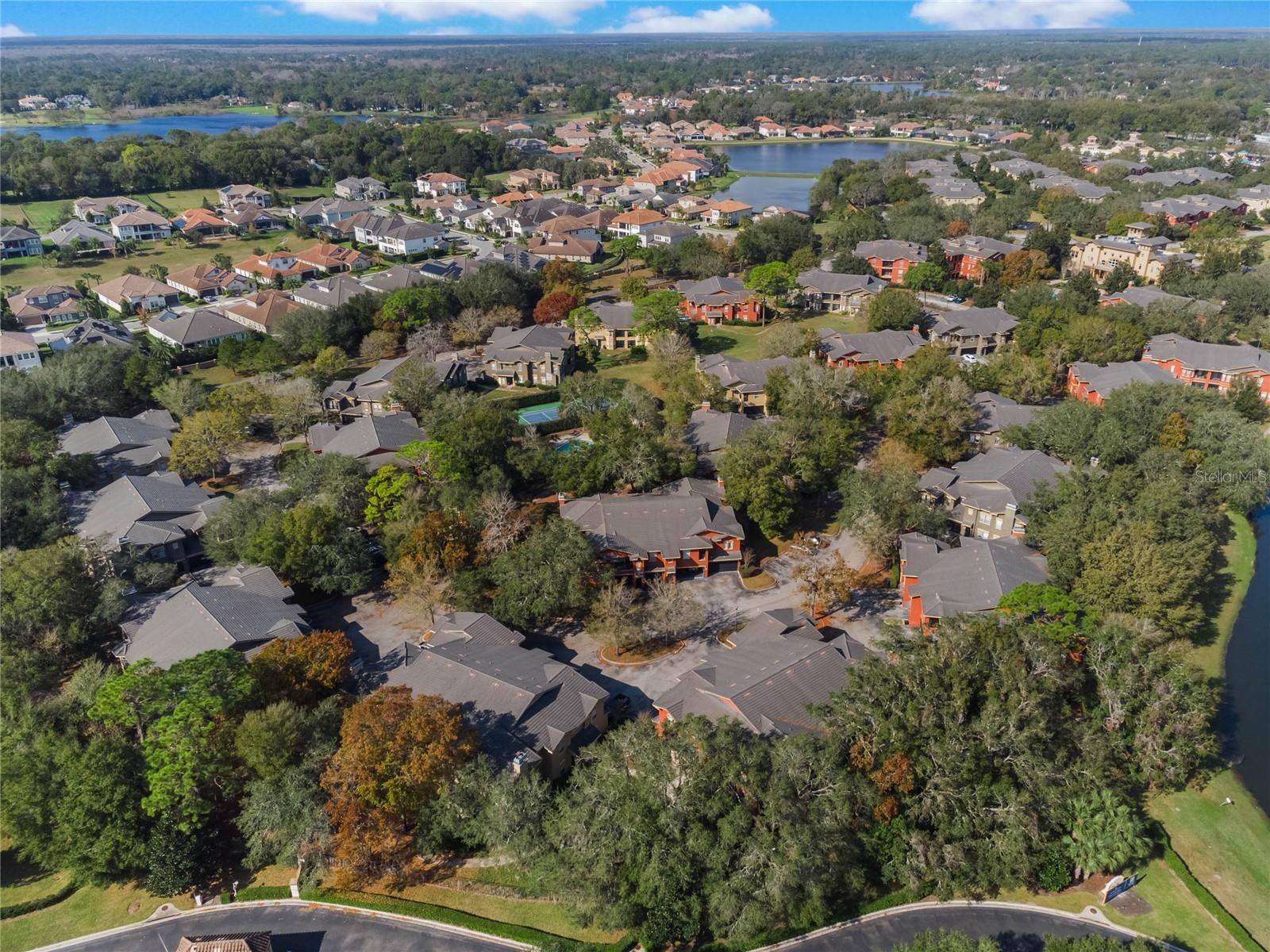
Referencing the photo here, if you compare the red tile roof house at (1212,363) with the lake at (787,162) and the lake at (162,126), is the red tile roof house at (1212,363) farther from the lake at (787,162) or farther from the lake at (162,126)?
the lake at (162,126)

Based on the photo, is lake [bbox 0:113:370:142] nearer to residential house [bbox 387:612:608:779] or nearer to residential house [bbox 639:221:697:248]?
residential house [bbox 639:221:697:248]

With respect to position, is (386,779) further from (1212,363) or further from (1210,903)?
(1212,363)

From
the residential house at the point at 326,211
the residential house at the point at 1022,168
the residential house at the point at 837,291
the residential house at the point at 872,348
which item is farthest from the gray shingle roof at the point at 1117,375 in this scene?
the residential house at the point at 326,211

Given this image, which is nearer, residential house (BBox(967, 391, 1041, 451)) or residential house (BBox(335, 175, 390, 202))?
residential house (BBox(967, 391, 1041, 451))

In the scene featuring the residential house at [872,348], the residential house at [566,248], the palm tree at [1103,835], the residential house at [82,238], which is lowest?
the palm tree at [1103,835]

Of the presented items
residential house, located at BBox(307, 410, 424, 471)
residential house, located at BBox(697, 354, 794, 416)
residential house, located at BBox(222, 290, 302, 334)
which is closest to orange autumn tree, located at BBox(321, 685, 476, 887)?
residential house, located at BBox(307, 410, 424, 471)

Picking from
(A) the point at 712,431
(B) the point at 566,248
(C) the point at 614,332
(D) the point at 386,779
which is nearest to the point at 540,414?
(A) the point at 712,431
